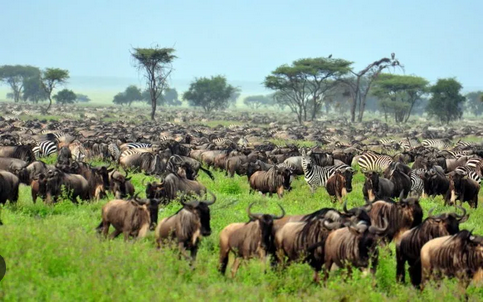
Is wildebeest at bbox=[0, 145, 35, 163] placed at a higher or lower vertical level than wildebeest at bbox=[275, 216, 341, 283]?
higher

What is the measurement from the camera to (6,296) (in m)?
6.59

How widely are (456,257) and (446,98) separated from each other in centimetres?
6295

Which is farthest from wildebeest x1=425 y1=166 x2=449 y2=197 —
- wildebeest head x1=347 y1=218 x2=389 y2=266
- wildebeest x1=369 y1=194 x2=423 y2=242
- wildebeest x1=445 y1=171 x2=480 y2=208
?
wildebeest head x1=347 y1=218 x2=389 y2=266

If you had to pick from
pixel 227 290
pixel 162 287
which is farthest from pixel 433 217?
pixel 162 287

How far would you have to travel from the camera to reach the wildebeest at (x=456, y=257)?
25.3 ft

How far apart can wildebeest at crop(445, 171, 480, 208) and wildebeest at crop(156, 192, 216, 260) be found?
8.90 metres

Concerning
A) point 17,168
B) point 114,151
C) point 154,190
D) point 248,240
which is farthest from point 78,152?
point 248,240

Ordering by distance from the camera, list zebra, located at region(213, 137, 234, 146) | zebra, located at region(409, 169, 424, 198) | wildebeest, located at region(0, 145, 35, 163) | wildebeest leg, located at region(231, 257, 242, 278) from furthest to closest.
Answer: zebra, located at region(213, 137, 234, 146), wildebeest, located at region(0, 145, 35, 163), zebra, located at region(409, 169, 424, 198), wildebeest leg, located at region(231, 257, 242, 278)

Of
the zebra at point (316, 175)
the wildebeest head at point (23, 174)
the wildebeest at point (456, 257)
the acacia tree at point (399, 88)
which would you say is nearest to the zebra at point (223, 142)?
the zebra at point (316, 175)

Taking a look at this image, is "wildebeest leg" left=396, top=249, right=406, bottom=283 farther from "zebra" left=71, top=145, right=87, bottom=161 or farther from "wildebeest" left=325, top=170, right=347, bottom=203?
"zebra" left=71, top=145, right=87, bottom=161

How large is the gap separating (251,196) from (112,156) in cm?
920

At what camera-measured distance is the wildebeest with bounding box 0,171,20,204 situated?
11750 millimetres

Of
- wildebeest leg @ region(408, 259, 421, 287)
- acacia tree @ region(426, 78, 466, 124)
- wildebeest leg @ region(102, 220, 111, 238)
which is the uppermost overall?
acacia tree @ region(426, 78, 466, 124)

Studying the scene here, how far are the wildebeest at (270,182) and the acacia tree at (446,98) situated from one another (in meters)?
55.5
